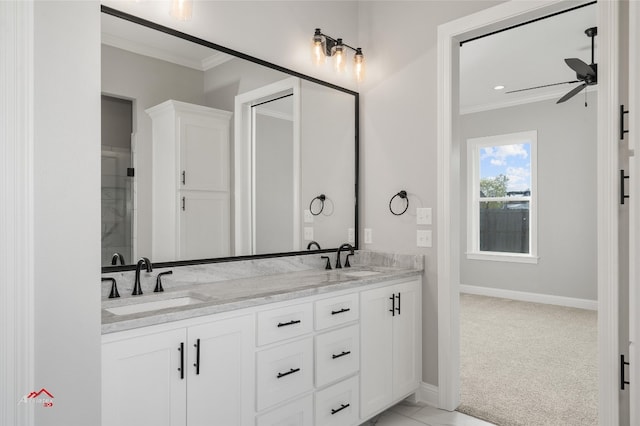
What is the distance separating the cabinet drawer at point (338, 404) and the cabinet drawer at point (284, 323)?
1.22 feet

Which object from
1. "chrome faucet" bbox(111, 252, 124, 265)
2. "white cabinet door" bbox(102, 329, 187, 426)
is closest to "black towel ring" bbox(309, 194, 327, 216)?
"chrome faucet" bbox(111, 252, 124, 265)

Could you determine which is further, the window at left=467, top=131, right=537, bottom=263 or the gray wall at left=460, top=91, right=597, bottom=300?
the window at left=467, top=131, right=537, bottom=263

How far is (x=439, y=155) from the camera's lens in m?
2.69

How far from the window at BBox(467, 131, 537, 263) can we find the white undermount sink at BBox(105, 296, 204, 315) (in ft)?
17.7

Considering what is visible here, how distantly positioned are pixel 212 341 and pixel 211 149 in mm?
1086

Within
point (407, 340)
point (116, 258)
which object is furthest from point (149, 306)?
point (407, 340)

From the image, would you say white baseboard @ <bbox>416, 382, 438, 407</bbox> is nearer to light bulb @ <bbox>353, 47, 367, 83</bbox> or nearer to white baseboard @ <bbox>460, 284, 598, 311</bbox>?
light bulb @ <bbox>353, 47, 367, 83</bbox>

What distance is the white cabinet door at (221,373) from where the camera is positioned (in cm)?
159

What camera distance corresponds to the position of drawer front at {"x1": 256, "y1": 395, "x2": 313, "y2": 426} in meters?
1.85

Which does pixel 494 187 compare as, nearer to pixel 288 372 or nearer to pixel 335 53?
pixel 335 53

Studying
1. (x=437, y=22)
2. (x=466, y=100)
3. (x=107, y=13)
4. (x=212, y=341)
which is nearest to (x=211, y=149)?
(x=107, y=13)

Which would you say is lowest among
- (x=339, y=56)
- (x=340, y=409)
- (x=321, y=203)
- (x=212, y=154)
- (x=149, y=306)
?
(x=340, y=409)

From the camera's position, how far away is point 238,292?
1933mm

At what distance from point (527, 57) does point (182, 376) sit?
180 inches
